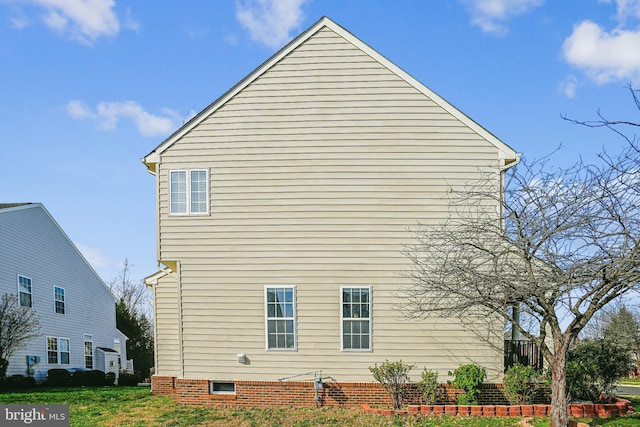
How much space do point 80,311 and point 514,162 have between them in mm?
23967

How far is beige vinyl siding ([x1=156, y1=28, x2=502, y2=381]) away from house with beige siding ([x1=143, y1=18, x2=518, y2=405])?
28 millimetres

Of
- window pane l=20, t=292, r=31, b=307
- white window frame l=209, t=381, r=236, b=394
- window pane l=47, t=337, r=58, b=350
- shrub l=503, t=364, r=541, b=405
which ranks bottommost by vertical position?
window pane l=47, t=337, r=58, b=350

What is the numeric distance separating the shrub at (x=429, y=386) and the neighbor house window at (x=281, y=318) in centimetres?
317

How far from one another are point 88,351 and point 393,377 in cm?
2217

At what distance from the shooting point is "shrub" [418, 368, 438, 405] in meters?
12.1

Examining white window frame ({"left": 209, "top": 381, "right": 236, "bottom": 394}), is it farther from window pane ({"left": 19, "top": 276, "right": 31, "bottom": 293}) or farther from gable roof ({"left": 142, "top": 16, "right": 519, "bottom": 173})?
window pane ({"left": 19, "top": 276, "right": 31, "bottom": 293})

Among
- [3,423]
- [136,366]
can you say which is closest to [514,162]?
[3,423]

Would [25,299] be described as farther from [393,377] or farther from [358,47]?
[358,47]

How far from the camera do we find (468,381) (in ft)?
39.5

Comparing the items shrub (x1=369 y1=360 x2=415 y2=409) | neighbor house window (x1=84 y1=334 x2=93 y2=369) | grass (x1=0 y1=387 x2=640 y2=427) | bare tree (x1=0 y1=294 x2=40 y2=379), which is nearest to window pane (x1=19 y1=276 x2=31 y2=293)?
bare tree (x1=0 y1=294 x2=40 y2=379)

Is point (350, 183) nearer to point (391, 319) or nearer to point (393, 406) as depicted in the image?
point (391, 319)

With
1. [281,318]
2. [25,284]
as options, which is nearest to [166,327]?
[281,318]

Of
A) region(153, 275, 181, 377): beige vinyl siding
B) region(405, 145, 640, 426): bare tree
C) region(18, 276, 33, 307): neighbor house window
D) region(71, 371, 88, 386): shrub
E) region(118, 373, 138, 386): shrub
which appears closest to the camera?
region(405, 145, 640, 426): bare tree

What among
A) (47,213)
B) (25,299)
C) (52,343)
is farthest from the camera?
(47,213)
